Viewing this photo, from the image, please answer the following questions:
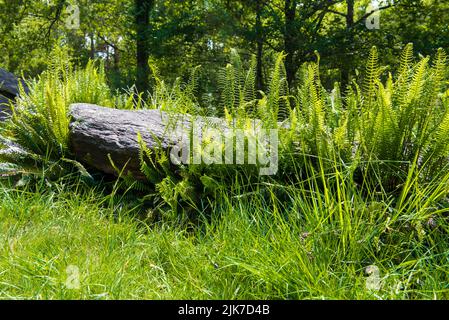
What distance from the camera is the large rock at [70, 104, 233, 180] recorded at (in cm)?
285

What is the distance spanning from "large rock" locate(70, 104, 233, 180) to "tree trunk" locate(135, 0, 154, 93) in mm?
6242

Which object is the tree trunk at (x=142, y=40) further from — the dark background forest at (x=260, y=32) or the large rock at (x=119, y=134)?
the large rock at (x=119, y=134)

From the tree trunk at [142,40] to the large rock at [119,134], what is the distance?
6.24 meters

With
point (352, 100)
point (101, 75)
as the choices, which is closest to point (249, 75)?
point (352, 100)

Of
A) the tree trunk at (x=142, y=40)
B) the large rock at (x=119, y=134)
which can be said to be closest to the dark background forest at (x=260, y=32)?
the tree trunk at (x=142, y=40)

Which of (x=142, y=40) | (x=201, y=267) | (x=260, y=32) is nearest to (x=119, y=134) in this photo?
(x=201, y=267)

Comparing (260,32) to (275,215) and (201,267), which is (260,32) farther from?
(201,267)

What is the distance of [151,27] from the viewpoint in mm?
9562

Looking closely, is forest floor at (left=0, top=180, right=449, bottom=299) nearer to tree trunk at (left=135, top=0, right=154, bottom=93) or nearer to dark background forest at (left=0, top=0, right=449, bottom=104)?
dark background forest at (left=0, top=0, right=449, bottom=104)

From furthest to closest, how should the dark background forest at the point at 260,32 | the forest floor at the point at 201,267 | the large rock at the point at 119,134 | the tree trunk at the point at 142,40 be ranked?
the tree trunk at the point at 142,40 < the dark background forest at the point at 260,32 < the large rock at the point at 119,134 < the forest floor at the point at 201,267

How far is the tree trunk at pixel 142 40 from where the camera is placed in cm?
939

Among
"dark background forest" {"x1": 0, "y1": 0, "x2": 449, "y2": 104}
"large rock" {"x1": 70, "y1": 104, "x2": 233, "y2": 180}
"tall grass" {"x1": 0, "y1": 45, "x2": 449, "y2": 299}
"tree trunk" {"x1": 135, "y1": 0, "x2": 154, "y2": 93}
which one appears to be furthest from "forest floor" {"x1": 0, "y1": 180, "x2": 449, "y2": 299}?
"tree trunk" {"x1": 135, "y1": 0, "x2": 154, "y2": 93}

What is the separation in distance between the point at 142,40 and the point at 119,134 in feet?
25.0

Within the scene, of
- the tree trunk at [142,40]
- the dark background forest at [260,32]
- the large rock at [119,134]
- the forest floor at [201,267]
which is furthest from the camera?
the tree trunk at [142,40]
